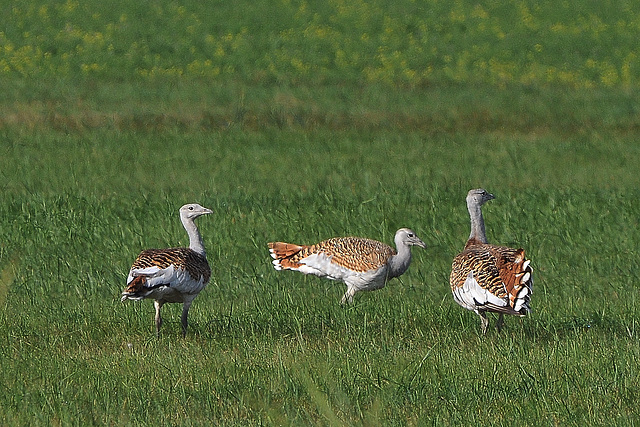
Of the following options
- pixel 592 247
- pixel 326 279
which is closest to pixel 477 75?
pixel 592 247

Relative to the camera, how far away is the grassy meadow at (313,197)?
6578mm

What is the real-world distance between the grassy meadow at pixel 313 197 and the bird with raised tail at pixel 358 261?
0.82 feet

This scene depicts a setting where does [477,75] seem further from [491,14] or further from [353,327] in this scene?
[353,327]

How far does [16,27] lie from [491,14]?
14223 millimetres

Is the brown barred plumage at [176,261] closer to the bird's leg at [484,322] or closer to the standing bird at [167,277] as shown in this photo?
the standing bird at [167,277]

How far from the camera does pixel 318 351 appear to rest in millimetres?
7691

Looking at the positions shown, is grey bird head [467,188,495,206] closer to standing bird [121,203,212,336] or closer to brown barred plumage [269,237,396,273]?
brown barred plumage [269,237,396,273]

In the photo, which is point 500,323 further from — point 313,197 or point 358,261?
point 313,197

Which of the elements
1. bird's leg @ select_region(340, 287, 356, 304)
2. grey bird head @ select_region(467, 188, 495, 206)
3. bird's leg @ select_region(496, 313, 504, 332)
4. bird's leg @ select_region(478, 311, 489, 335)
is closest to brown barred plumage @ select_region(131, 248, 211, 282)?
bird's leg @ select_region(340, 287, 356, 304)

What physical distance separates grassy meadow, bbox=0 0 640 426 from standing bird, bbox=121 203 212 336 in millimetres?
310

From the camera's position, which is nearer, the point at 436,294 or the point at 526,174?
the point at 436,294

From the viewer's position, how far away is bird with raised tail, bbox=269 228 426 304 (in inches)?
387

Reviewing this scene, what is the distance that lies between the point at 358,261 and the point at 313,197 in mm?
4897

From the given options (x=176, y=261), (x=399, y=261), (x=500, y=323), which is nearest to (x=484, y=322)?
(x=500, y=323)
